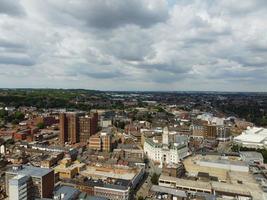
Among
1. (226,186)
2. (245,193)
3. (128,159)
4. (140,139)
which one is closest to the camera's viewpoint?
(245,193)

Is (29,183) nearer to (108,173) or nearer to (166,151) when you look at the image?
(108,173)

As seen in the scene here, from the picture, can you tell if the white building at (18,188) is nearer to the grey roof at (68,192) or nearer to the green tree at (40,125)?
the grey roof at (68,192)

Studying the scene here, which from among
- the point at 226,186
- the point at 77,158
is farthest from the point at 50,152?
the point at 226,186

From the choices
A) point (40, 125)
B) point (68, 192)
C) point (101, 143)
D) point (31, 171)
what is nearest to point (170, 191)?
point (68, 192)

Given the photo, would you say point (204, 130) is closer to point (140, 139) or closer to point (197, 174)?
point (140, 139)

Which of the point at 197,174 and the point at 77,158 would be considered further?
the point at 77,158

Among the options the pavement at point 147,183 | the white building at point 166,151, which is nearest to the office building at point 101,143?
the white building at point 166,151
